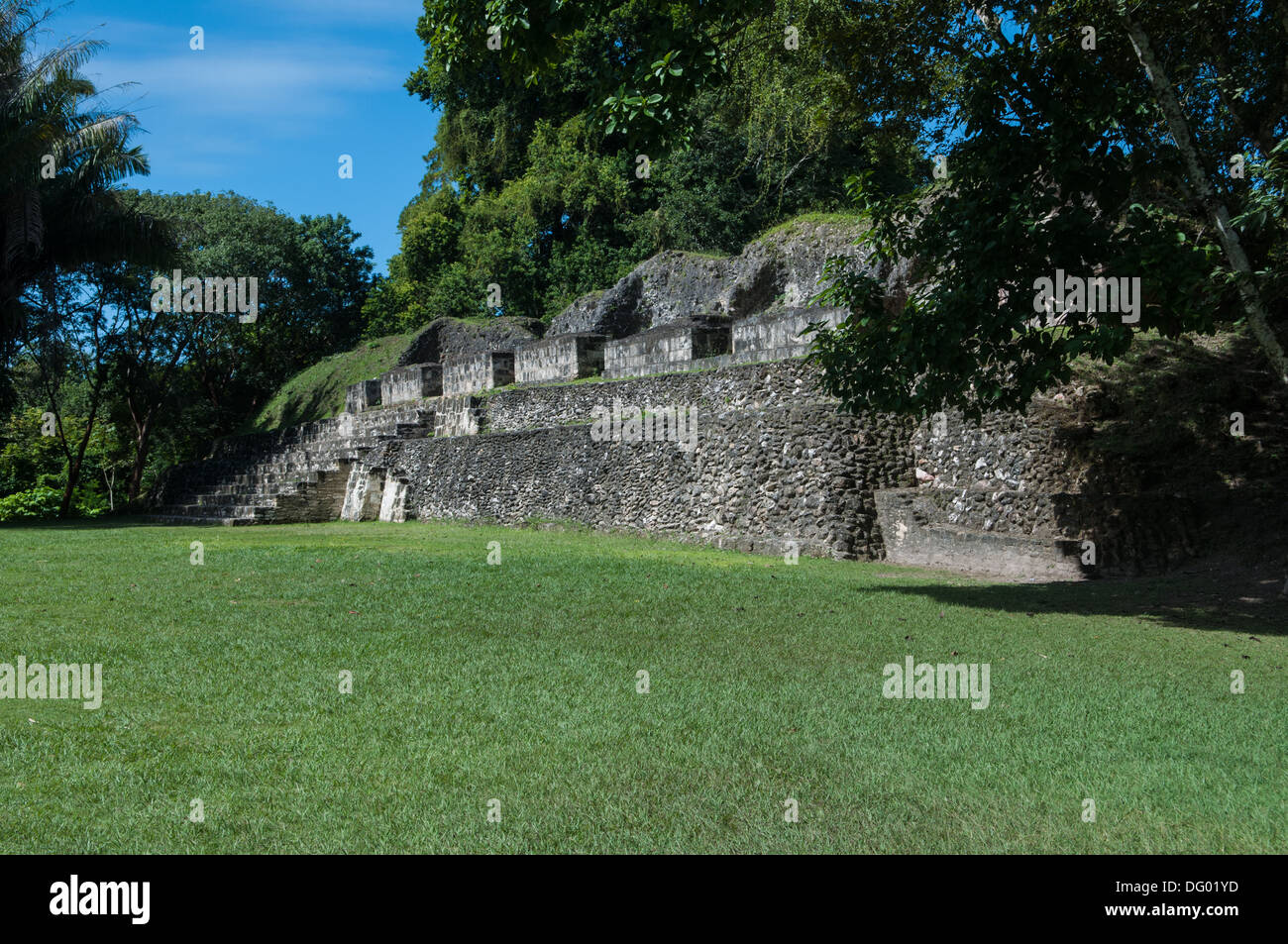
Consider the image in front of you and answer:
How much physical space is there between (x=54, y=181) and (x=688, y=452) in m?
15.6

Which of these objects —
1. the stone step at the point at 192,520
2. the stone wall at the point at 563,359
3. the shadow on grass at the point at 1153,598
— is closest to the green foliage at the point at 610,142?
the stone wall at the point at 563,359

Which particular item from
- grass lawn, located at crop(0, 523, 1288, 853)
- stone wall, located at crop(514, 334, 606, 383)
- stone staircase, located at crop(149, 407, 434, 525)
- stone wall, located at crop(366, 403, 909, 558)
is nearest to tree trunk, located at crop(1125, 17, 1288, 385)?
grass lawn, located at crop(0, 523, 1288, 853)

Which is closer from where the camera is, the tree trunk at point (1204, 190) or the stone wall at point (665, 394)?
the tree trunk at point (1204, 190)

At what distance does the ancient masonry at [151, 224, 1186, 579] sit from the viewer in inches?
536

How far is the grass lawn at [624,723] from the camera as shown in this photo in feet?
12.8

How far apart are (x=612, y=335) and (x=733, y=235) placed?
5510mm

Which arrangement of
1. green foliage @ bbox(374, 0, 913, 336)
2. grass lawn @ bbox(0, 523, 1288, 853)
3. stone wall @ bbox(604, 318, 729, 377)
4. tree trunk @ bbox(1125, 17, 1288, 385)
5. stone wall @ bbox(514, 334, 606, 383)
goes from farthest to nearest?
stone wall @ bbox(514, 334, 606, 383) → stone wall @ bbox(604, 318, 729, 377) → green foliage @ bbox(374, 0, 913, 336) → tree trunk @ bbox(1125, 17, 1288, 385) → grass lawn @ bbox(0, 523, 1288, 853)

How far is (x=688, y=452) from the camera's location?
56.0ft

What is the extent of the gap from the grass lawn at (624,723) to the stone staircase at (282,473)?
12.7 m

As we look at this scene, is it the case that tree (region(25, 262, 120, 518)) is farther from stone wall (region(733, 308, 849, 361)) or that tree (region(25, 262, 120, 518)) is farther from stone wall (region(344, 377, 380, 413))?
stone wall (region(733, 308, 849, 361))

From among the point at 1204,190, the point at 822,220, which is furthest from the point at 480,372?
the point at 1204,190

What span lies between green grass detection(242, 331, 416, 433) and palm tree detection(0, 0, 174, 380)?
27.8 ft

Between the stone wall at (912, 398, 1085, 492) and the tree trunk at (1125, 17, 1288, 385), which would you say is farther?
the stone wall at (912, 398, 1085, 492)

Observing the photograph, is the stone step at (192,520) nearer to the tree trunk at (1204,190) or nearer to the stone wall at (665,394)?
the stone wall at (665,394)
